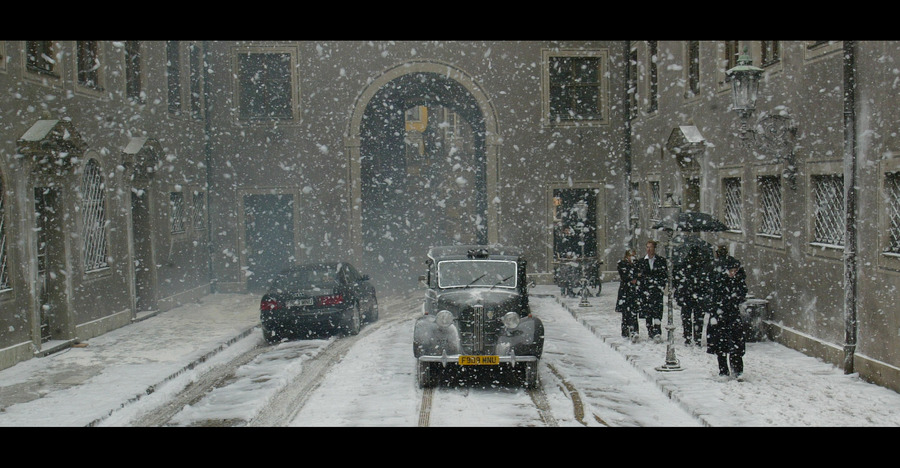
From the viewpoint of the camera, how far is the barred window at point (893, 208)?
9.16m

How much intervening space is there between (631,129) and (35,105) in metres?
15.9

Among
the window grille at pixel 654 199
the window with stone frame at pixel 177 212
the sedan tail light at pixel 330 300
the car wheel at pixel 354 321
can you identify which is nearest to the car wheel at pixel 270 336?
the sedan tail light at pixel 330 300

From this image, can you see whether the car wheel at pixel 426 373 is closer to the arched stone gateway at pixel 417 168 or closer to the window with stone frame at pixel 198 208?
the arched stone gateway at pixel 417 168

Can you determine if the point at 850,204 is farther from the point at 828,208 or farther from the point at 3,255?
the point at 3,255

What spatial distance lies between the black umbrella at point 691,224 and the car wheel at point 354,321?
229 inches

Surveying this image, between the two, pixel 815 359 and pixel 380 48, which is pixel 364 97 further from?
pixel 815 359

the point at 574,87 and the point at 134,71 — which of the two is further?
the point at 574,87

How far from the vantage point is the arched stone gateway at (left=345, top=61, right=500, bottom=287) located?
77.0 feet

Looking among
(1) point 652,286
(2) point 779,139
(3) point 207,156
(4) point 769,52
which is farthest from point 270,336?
(3) point 207,156

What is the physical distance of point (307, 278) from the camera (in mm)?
14633

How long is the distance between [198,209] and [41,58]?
9.42m

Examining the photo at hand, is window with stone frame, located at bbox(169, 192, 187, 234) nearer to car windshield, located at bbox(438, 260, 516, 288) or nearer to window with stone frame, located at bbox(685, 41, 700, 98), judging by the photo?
car windshield, located at bbox(438, 260, 516, 288)

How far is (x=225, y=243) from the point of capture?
23266 millimetres
